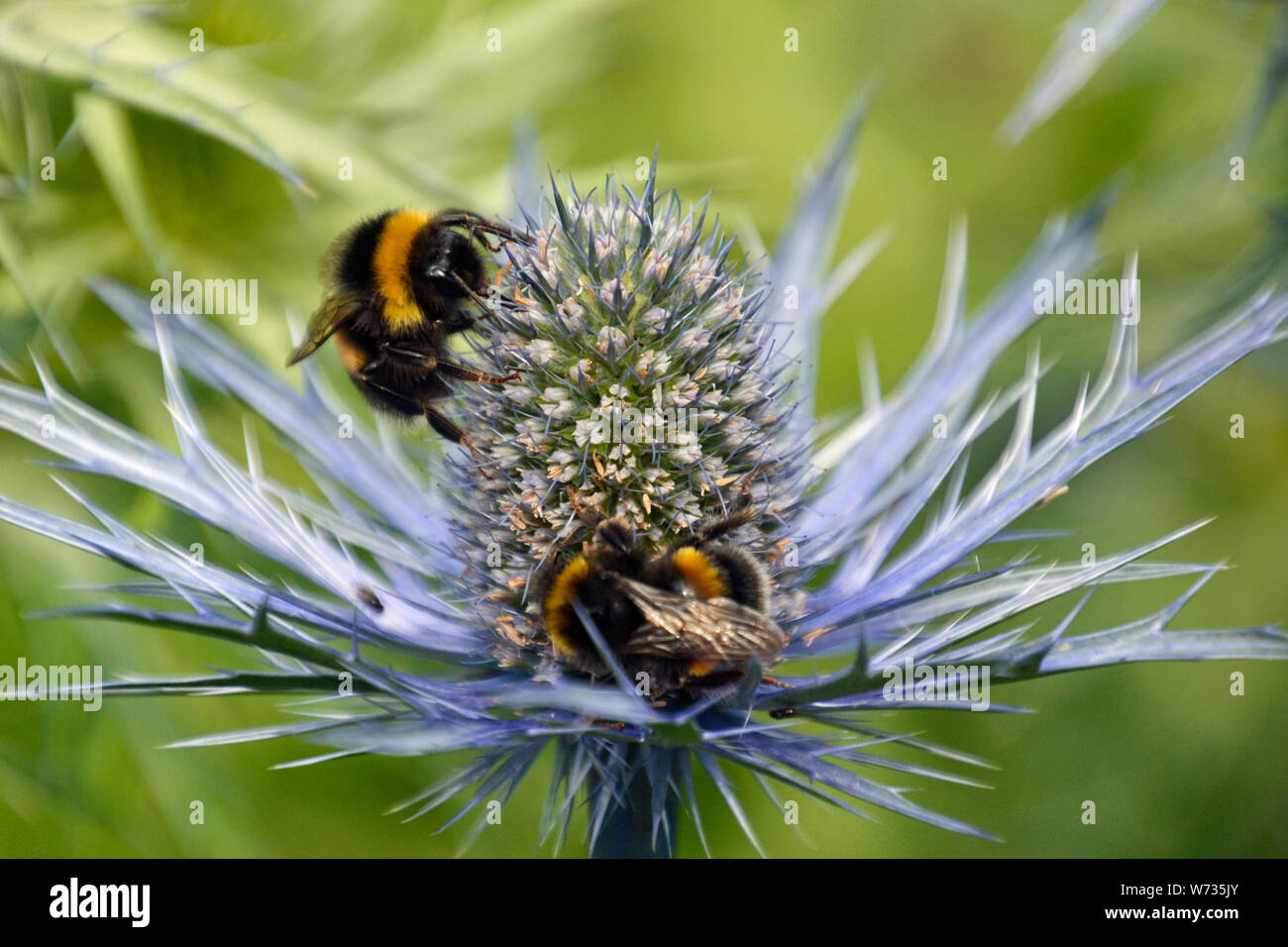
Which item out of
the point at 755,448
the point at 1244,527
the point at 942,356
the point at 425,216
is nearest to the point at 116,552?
the point at 425,216

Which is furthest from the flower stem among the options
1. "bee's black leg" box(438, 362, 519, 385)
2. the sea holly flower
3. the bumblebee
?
"bee's black leg" box(438, 362, 519, 385)

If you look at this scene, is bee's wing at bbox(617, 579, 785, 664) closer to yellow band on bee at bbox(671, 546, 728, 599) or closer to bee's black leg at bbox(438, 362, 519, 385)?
yellow band on bee at bbox(671, 546, 728, 599)

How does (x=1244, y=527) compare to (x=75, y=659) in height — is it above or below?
above

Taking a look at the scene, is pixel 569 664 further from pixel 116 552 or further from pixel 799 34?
pixel 799 34

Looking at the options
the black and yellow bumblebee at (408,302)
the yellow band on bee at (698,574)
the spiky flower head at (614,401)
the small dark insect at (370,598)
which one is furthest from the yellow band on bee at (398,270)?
the yellow band on bee at (698,574)

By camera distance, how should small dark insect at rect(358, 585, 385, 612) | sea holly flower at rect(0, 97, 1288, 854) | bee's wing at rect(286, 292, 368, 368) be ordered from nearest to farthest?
sea holly flower at rect(0, 97, 1288, 854) < small dark insect at rect(358, 585, 385, 612) < bee's wing at rect(286, 292, 368, 368)

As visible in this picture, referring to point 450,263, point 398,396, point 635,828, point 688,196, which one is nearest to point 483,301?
point 450,263

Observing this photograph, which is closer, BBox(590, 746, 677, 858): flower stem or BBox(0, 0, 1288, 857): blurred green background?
BBox(590, 746, 677, 858): flower stem
